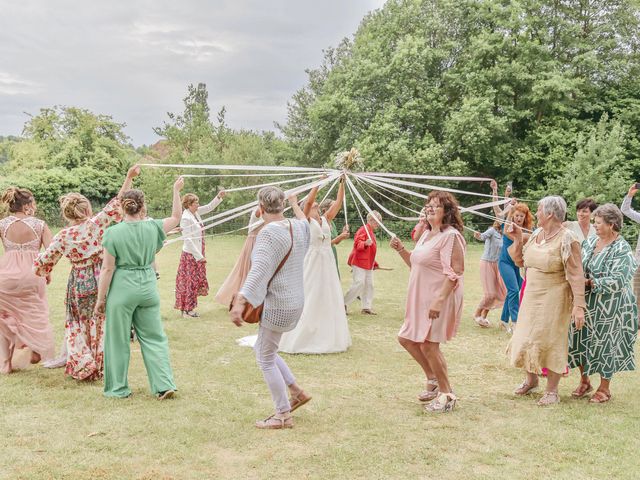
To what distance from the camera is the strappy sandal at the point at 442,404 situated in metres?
5.28

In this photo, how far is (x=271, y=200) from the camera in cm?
466

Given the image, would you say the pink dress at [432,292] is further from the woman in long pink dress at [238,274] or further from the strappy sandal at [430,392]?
the woman in long pink dress at [238,274]

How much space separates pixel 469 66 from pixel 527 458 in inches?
1018

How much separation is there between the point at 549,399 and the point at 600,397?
0.49 metres

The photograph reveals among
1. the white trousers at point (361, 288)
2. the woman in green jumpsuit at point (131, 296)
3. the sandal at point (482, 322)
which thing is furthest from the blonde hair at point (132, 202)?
the sandal at point (482, 322)

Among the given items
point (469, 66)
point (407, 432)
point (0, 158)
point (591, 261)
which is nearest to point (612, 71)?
point (469, 66)

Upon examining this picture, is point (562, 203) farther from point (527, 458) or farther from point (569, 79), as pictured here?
point (569, 79)

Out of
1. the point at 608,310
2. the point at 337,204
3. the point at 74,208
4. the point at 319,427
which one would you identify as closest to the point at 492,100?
the point at 337,204

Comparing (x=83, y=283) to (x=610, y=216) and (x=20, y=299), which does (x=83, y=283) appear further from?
(x=610, y=216)

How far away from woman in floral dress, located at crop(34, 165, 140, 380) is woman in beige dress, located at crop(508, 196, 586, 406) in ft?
12.7

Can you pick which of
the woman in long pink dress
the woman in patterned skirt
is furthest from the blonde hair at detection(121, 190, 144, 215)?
the woman in patterned skirt

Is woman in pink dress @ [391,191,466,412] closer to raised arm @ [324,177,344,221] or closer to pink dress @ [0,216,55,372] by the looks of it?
raised arm @ [324,177,344,221]

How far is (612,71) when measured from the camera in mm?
28438

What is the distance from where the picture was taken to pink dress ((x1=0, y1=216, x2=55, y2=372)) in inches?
248
